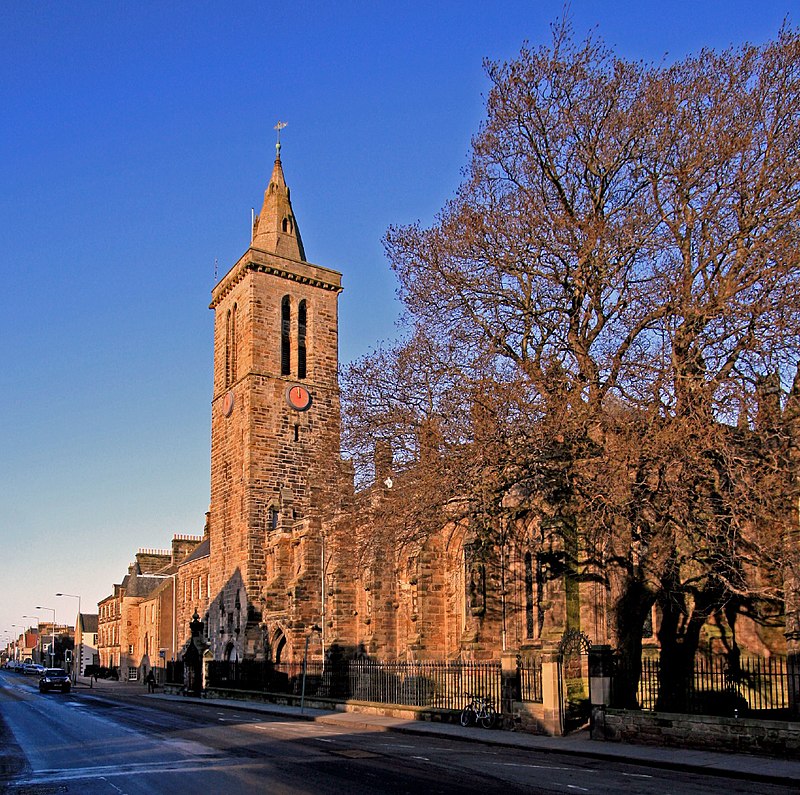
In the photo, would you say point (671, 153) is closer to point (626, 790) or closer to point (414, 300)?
point (414, 300)

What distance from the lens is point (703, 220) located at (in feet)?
59.6

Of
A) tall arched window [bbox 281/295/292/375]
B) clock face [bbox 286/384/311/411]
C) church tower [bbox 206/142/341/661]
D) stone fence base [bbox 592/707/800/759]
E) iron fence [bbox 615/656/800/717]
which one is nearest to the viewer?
stone fence base [bbox 592/707/800/759]

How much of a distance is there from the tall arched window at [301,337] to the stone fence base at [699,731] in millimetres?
33828

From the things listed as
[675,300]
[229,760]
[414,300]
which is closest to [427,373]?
[414,300]

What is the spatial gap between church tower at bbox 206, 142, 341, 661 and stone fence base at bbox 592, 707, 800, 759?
24.1 metres

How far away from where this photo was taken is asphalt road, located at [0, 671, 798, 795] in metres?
12.0

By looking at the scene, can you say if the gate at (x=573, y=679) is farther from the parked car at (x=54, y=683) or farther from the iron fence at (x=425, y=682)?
the parked car at (x=54, y=683)

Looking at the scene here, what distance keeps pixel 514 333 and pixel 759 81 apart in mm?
7502

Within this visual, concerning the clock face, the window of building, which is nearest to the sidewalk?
the clock face

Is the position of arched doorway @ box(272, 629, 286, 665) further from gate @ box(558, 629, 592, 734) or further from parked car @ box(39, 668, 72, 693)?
gate @ box(558, 629, 592, 734)

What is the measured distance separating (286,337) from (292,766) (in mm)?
36785

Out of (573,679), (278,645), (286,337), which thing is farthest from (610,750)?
(286,337)

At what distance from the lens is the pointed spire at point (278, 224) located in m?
50.8

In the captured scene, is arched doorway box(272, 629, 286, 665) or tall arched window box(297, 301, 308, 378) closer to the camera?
arched doorway box(272, 629, 286, 665)
